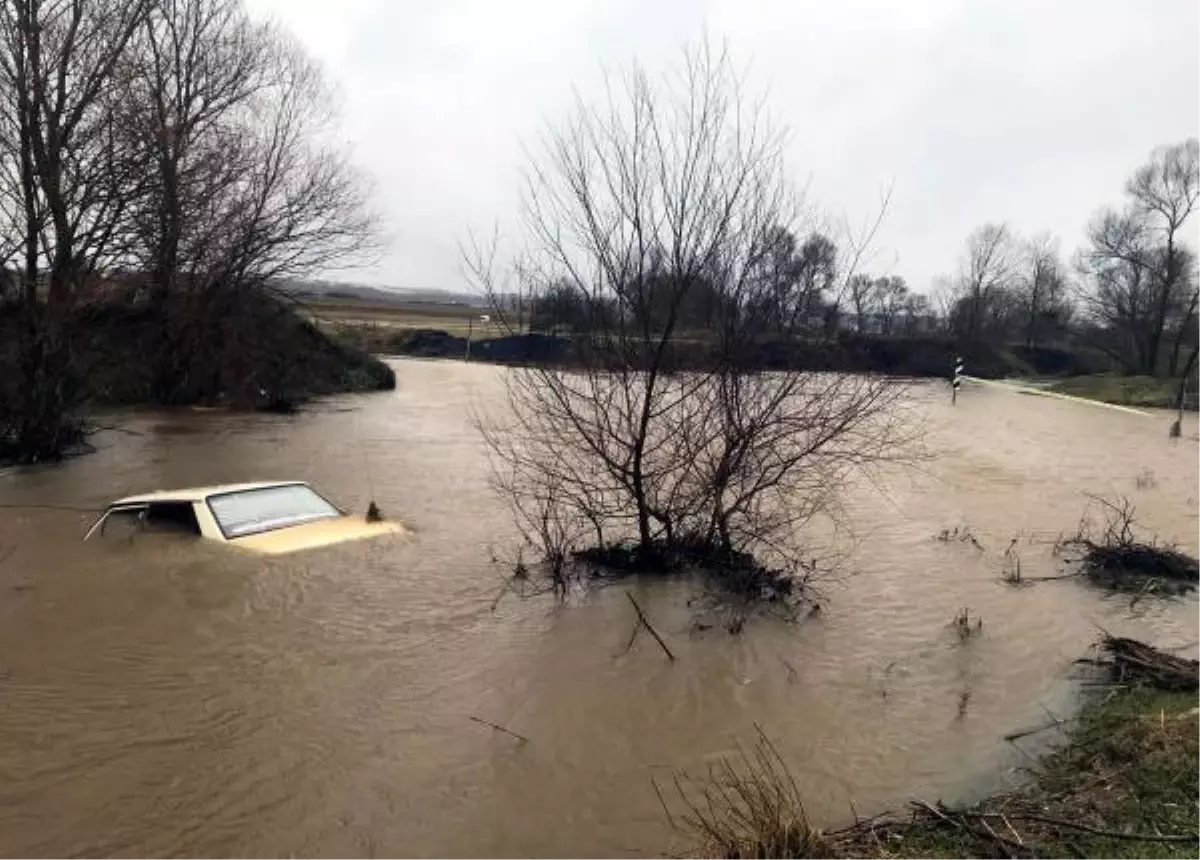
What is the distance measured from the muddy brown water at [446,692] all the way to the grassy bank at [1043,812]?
1.13 feet

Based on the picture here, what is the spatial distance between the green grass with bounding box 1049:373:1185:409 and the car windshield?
40455 millimetres

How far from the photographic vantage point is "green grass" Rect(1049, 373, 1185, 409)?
136 feet

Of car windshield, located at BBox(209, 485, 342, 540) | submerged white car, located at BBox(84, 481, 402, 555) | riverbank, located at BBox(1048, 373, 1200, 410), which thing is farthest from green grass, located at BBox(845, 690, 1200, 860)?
riverbank, located at BBox(1048, 373, 1200, 410)

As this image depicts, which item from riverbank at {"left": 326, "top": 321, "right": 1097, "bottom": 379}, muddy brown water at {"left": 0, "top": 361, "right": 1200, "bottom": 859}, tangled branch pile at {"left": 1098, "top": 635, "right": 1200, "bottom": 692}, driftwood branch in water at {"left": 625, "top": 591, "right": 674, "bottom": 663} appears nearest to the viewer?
muddy brown water at {"left": 0, "top": 361, "right": 1200, "bottom": 859}

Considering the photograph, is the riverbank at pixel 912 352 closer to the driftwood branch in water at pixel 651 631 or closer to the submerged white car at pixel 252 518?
the submerged white car at pixel 252 518

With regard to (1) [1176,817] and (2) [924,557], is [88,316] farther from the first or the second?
(1) [1176,817]

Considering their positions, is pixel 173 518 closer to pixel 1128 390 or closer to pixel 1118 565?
pixel 1118 565

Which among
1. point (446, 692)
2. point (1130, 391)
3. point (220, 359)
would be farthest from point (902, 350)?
point (446, 692)

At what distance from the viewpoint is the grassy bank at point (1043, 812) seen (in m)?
3.89

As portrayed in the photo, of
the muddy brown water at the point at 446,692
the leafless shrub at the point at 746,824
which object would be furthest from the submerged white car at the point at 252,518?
the leafless shrub at the point at 746,824

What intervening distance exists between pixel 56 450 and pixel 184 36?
52.9 ft

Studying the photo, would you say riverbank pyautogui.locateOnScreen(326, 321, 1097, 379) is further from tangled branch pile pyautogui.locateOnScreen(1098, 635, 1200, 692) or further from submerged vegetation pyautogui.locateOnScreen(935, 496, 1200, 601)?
tangled branch pile pyautogui.locateOnScreen(1098, 635, 1200, 692)

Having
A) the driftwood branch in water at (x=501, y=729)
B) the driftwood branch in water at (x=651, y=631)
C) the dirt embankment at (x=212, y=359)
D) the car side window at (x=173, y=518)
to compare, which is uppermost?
the dirt embankment at (x=212, y=359)

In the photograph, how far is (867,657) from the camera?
7688mm
